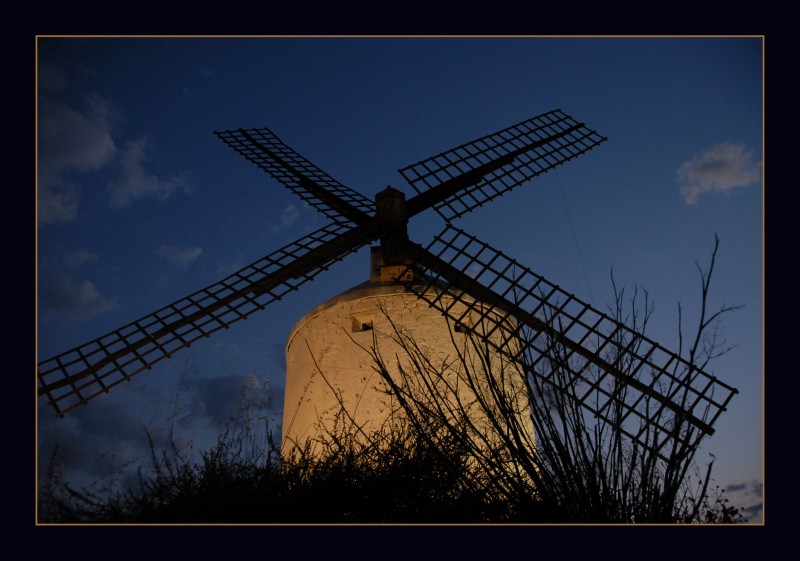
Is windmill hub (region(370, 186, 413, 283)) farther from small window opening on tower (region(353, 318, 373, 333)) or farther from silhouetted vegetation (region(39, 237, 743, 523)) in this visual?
silhouetted vegetation (region(39, 237, 743, 523))

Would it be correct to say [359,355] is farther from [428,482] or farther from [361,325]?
[428,482]

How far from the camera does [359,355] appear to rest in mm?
7012

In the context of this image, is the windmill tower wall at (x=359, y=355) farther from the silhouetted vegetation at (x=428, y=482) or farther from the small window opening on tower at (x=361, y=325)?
the silhouetted vegetation at (x=428, y=482)

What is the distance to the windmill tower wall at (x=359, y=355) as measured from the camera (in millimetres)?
6754

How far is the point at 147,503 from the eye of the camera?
4180mm

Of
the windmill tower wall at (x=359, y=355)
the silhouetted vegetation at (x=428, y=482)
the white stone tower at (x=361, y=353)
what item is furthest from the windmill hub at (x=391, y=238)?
the silhouetted vegetation at (x=428, y=482)

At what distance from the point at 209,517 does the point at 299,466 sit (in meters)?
0.88

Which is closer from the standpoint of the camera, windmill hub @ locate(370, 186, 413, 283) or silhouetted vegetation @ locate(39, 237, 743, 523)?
silhouetted vegetation @ locate(39, 237, 743, 523)

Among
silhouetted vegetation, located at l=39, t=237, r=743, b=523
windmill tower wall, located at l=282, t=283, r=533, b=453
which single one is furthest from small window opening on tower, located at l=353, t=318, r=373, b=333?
silhouetted vegetation, located at l=39, t=237, r=743, b=523

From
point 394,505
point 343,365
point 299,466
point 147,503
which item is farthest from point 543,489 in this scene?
point 343,365

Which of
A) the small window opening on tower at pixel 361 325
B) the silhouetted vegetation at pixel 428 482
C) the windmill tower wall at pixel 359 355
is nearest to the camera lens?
the silhouetted vegetation at pixel 428 482

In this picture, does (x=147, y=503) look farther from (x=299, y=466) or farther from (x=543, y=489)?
(x=543, y=489)

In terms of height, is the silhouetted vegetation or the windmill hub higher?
the windmill hub

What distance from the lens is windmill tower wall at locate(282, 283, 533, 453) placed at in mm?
6754
